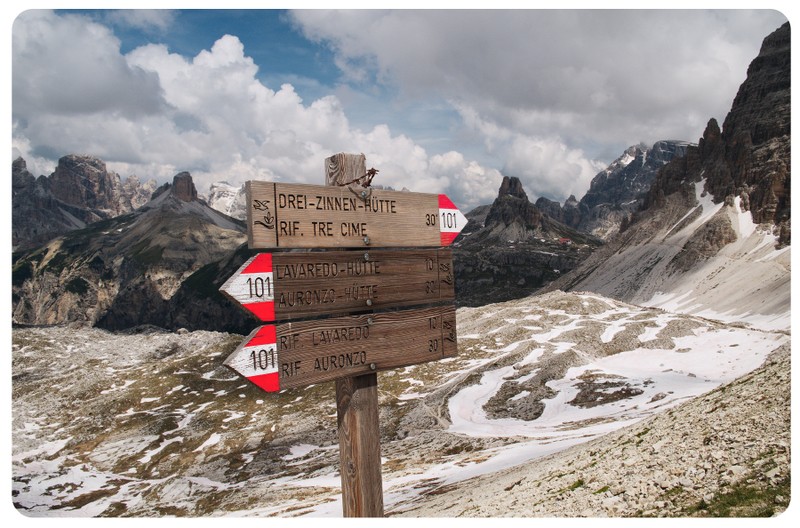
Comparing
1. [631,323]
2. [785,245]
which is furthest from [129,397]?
[785,245]

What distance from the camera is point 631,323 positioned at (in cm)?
9012

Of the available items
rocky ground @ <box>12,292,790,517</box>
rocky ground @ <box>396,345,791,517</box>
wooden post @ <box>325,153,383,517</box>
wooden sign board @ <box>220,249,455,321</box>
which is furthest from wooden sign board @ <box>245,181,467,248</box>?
rocky ground @ <box>12,292,790,517</box>

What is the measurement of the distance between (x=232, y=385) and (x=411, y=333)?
90887 mm

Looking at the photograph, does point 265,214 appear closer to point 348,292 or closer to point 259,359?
point 348,292

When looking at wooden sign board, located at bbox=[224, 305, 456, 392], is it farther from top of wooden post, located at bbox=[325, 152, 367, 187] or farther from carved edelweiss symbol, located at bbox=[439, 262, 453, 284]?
top of wooden post, located at bbox=[325, 152, 367, 187]

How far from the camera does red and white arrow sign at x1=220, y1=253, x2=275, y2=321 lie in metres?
8.43

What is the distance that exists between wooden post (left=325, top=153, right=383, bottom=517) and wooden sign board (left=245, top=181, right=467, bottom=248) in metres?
0.64

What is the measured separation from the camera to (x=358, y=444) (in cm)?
976

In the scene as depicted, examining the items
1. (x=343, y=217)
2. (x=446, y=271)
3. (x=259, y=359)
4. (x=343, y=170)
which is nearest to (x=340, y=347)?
(x=259, y=359)

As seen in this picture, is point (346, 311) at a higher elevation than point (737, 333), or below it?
higher

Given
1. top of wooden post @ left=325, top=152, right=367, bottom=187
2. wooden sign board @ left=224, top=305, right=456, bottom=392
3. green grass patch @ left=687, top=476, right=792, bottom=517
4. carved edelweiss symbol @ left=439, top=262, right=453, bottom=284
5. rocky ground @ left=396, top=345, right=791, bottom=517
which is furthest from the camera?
rocky ground @ left=396, top=345, right=791, bottom=517

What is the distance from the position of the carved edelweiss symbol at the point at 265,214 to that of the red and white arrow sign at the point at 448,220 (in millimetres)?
3785

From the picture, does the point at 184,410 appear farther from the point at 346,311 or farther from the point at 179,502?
the point at 346,311

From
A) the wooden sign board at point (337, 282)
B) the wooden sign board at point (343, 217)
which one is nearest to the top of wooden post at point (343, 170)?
the wooden sign board at point (343, 217)
